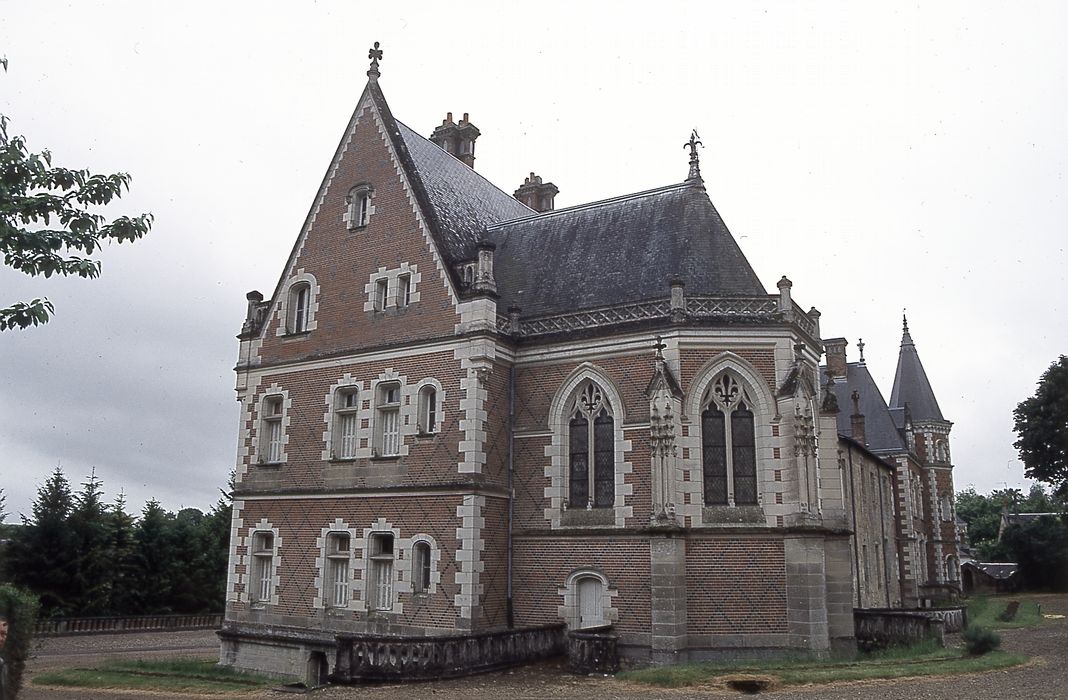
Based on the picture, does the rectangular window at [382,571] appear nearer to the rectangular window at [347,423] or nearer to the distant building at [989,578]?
the rectangular window at [347,423]

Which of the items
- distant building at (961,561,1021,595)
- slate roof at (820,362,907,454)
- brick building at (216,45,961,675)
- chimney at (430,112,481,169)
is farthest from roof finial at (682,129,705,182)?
distant building at (961,561,1021,595)

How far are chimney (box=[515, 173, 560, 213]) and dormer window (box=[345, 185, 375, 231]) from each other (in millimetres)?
9845

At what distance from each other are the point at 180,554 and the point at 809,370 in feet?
89.7

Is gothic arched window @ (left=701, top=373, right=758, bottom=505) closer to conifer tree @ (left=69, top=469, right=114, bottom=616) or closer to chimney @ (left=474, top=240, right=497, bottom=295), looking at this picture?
chimney @ (left=474, top=240, right=497, bottom=295)

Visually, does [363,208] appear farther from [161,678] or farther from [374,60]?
[161,678]

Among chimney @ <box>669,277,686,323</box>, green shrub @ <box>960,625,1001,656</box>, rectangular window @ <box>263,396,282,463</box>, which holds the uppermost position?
chimney @ <box>669,277,686,323</box>

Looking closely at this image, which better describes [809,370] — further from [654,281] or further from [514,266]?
[514,266]

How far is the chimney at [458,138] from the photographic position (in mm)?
31344

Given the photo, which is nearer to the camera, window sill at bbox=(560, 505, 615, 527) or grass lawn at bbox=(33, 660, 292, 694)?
grass lawn at bbox=(33, 660, 292, 694)

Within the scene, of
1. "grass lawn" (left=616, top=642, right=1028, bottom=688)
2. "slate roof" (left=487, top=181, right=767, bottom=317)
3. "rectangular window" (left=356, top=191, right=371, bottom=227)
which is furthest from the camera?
"rectangular window" (left=356, top=191, right=371, bottom=227)

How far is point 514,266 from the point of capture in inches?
1006

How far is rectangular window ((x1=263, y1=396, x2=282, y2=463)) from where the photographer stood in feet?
82.8

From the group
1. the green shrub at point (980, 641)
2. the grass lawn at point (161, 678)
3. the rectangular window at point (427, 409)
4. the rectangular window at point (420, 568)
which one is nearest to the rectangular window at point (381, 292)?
the rectangular window at point (427, 409)

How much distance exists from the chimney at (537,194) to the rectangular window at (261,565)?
16120 millimetres
